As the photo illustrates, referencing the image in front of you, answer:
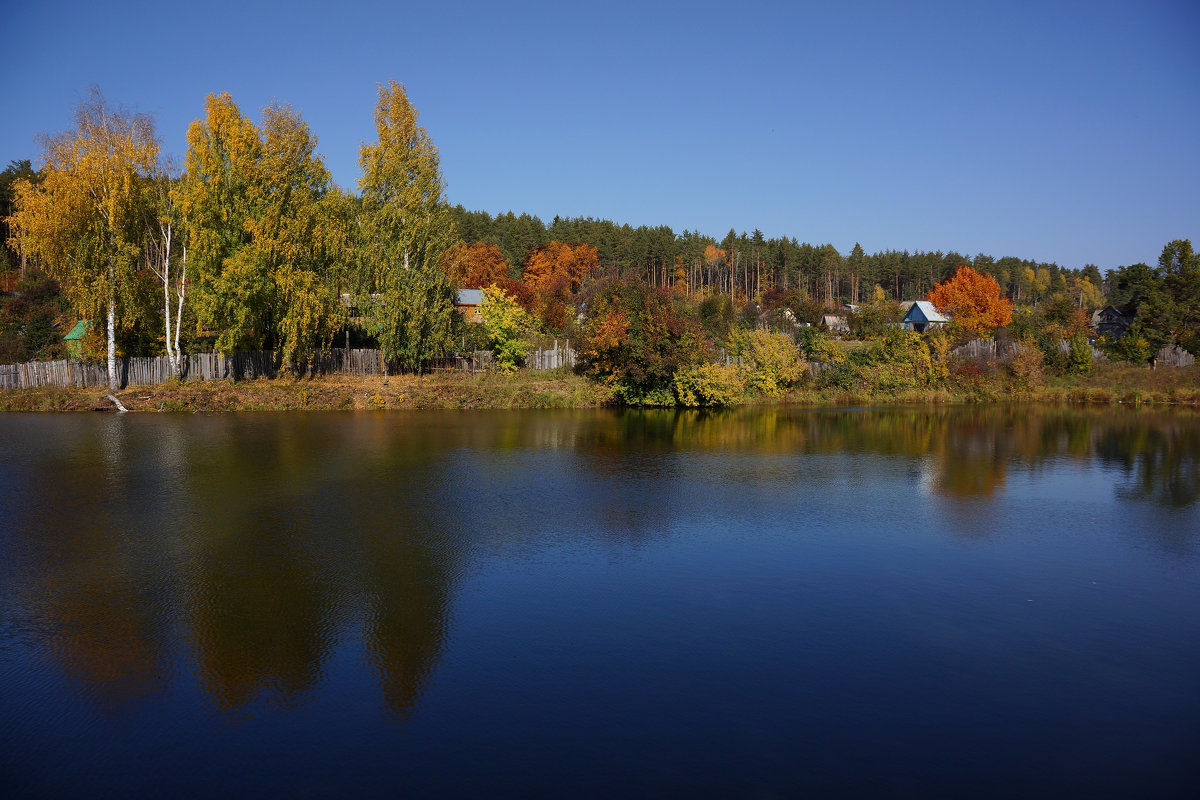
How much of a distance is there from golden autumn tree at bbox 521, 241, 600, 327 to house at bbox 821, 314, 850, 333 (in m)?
29.3

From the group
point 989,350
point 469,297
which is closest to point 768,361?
point 989,350

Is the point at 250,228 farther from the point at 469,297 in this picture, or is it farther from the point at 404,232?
the point at 469,297

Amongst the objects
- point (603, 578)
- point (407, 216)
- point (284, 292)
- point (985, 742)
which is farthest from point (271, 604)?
point (407, 216)

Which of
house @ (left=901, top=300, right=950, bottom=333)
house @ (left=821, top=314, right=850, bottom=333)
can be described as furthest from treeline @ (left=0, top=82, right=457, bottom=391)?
house @ (left=901, top=300, right=950, bottom=333)

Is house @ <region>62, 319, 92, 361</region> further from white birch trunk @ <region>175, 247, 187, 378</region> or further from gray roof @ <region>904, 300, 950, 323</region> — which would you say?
gray roof @ <region>904, 300, 950, 323</region>

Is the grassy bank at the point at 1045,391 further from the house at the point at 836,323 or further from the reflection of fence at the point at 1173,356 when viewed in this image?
the house at the point at 836,323

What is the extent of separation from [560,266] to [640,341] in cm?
5509

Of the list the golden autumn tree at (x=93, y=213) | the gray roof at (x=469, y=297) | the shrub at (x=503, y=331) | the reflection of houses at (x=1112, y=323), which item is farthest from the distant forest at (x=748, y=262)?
the golden autumn tree at (x=93, y=213)

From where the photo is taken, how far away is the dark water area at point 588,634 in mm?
7047

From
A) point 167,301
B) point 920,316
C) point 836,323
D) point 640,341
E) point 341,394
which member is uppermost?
point 920,316

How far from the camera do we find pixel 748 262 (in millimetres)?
122625

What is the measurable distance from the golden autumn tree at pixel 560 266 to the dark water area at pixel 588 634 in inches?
2493

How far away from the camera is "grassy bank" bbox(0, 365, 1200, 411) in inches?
1398

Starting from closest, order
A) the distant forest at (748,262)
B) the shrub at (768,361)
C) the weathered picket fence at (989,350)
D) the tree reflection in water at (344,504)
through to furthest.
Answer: the tree reflection in water at (344,504) < the shrub at (768,361) < the weathered picket fence at (989,350) < the distant forest at (748,262)
